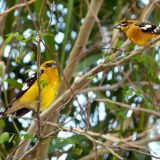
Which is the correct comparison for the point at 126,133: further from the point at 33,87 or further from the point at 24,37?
the point at 24,37

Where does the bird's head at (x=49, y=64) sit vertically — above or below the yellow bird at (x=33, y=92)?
above

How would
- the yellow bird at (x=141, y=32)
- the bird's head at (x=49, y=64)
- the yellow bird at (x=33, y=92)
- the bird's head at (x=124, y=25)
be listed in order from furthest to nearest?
the bird's head at (x=49, y=64)
the yellow bird at (x=33, y=92)
the bird's head at (x=124, y=25)
the yellow bird at (x=141, y=32)

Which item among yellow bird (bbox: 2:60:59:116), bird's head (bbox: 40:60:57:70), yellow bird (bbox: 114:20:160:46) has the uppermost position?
yellow bird (bbox: 114:20:160:46)

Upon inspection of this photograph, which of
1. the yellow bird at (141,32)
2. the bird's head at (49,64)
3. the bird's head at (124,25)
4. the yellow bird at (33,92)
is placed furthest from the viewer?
the bird's head at (49,64)

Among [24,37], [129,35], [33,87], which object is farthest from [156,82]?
[24,37]

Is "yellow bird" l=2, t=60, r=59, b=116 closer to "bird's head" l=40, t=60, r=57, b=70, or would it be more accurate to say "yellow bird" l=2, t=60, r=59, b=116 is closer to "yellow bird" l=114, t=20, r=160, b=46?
"bird's head" l=40, t=60, r=57, b=70

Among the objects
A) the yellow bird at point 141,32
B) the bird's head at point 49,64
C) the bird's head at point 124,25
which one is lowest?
the bird's head at point 49,64

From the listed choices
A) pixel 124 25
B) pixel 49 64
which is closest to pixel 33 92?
pixel 49 64

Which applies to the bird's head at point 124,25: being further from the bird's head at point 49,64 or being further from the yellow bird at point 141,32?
the bird's head at point 49,64

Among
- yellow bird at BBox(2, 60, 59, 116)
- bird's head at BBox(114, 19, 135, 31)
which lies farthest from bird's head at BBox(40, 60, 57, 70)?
bird's head at BBox(114, 19, 135, 31)

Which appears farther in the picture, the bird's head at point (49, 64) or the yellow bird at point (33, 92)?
the bird's head at point (49, 64)

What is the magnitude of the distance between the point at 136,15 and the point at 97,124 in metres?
1.18

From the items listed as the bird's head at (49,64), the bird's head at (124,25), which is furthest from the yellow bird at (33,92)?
the bird's head at (124,25)

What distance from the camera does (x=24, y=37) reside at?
3029mm
